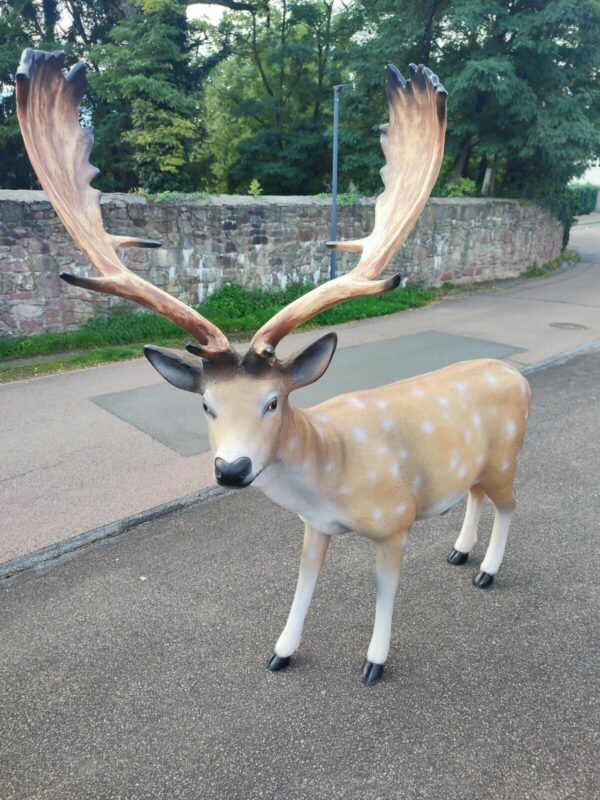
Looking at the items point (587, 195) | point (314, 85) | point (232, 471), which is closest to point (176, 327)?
point (232, 471)

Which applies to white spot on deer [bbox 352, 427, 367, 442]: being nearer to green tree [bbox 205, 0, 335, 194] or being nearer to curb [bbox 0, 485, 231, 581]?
curb [bbox 0, 485, 231, 581]

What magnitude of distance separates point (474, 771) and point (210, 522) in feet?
8.87

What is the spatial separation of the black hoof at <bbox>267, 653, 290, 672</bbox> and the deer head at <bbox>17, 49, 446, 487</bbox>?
1383 mm

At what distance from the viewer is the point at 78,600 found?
3.86 m

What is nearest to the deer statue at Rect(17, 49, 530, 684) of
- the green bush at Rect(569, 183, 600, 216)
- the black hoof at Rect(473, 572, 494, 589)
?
the black hoof at Rect(473, 572, 494, 589)

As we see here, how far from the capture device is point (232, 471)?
229cm

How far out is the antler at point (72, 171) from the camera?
2.58 meters

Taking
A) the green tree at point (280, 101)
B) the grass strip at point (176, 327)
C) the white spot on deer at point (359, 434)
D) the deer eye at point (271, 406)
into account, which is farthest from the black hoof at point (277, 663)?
the green tree at point (280, 101)

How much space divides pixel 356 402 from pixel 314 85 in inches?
806

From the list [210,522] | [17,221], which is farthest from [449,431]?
[17,221]

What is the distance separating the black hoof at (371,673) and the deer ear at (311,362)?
1661mm

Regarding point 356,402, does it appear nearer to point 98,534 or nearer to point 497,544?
point 497,544

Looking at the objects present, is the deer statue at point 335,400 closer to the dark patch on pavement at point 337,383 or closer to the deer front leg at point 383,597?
the deer front leg at point 383,597

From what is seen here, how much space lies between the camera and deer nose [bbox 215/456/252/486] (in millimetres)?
2291
